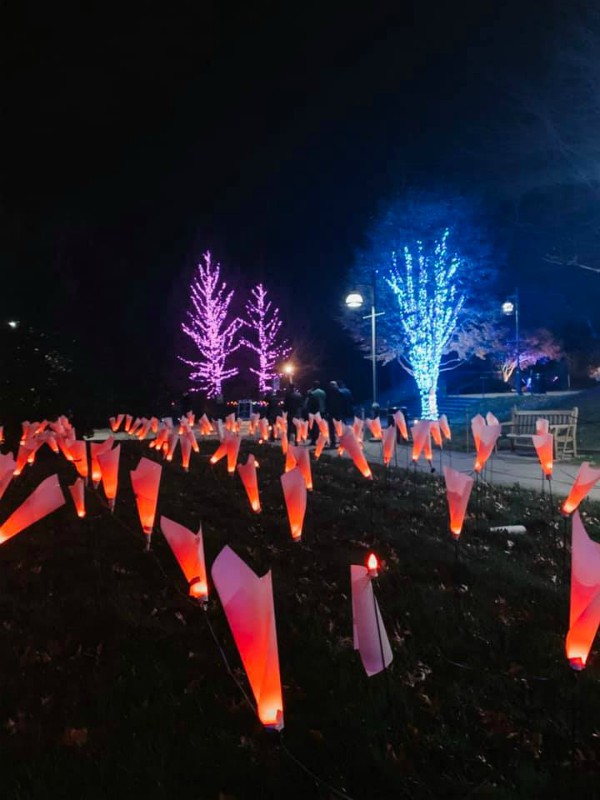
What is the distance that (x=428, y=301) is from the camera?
82.1 feet

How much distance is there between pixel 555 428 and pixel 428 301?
13176 mm

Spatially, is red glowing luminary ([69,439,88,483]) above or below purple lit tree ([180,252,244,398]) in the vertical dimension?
below

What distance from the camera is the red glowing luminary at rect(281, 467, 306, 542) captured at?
4.49 meters

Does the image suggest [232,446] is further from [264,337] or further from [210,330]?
[264,337]

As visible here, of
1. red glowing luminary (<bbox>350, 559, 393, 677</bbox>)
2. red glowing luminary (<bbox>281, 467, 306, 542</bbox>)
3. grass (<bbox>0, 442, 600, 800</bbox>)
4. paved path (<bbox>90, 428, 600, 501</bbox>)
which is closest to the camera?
grass (<bbox>0, 442, 600, 800</bbox>)

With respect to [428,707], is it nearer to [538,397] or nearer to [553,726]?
[553,726]

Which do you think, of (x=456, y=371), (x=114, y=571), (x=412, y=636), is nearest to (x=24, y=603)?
(x=114, y=571)

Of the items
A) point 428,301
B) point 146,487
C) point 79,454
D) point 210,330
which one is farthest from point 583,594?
point 210,330

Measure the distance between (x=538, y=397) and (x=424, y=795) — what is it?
2153 centimetres

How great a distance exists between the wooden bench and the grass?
847 cm

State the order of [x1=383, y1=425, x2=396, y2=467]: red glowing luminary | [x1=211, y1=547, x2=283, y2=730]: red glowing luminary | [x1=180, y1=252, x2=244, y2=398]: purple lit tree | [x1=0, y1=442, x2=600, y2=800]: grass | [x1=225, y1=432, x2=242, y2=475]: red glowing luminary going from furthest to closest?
[x1=180, y1=252, x2=244, y2=398]: purple lit tree < [x1=225, y1=432, x2=242, y2=475]: red glowing luminary < [x1=383, y1=425, x2=396, y2=467]: red glowing luminary < [x1=0, y1=442, x2=600, y2=800]: grass < [x1=211, y1=547, x2=283, y2=730]: red glowing luminary

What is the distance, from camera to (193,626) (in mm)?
3545

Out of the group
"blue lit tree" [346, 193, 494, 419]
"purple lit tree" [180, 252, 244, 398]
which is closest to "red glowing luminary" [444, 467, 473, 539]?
"blue lit tree" [346, 193, 494, 419]

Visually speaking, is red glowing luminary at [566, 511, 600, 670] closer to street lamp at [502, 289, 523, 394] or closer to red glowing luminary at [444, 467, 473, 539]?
red glowing luminary at [444, 467, 473, 539]
